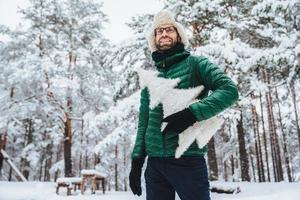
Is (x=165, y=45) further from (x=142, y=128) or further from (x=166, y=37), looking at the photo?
(x=142, y=128)

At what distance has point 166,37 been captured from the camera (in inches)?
108

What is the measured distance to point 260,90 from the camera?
1330cm

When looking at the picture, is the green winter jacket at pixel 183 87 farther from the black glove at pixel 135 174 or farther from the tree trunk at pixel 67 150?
the tree trunk at pixel 67 150

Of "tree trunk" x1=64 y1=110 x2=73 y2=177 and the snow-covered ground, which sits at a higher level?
"tree trunk" x1=64 y1=110 x2=73 y2=177

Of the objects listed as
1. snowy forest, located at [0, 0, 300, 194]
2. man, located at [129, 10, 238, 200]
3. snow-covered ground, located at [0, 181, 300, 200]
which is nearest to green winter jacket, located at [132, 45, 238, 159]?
man, located at [129, 10, 238, 200]

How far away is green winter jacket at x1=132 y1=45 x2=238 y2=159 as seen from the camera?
2.22 meters

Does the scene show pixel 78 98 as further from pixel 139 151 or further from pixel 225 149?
pixel 139 151

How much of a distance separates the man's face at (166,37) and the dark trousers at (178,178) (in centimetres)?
82

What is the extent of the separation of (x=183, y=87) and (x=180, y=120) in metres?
0.31

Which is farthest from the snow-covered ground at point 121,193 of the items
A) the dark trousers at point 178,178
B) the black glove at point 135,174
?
the dark trousers at point 178,178

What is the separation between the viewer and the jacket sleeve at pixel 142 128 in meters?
2.63

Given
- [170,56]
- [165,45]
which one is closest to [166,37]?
[165,45]

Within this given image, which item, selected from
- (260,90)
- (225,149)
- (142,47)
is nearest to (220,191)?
(260,90)

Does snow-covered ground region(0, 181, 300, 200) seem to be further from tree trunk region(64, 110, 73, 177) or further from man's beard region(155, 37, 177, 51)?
man's beard region(155, 37, 177, 51)
